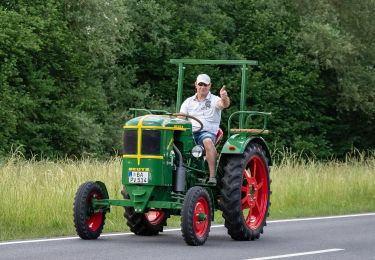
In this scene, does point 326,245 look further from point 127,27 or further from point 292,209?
point 127,27

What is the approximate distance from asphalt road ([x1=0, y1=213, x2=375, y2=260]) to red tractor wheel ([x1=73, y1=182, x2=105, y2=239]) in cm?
14

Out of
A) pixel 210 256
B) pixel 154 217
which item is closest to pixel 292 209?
pixel 154 217

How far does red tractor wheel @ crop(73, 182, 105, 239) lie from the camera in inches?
556

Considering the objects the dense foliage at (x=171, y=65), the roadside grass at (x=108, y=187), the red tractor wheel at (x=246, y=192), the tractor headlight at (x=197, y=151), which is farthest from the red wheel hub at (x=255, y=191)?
the dense foliage at (x=171, y=65)

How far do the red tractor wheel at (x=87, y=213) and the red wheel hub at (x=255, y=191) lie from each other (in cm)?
205

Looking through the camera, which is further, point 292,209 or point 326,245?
point 292,209

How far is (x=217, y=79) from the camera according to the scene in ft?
166

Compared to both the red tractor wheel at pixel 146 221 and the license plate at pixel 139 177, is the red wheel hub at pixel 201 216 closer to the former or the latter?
the license plate at pixel 139 177

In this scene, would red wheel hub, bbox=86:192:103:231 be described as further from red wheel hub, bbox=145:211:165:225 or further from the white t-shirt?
the white t-shirt

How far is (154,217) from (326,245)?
2.48m

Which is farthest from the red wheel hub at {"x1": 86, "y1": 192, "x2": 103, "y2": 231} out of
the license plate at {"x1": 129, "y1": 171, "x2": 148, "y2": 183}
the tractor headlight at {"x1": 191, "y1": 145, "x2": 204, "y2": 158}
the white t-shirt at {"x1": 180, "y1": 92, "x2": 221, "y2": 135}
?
the white t-shirt at {"x1": 180, "y1": 92, "x2": 221, "y2": 135}

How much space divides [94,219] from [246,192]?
217 centimetres

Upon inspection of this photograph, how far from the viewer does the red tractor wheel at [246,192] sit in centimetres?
1466

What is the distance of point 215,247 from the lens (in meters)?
13.9
